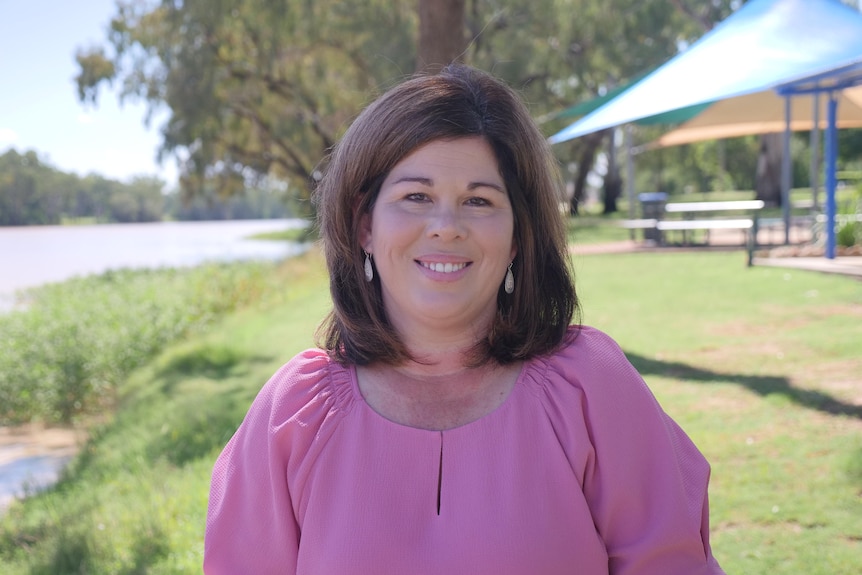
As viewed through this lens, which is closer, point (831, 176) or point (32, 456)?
point (831, 176)

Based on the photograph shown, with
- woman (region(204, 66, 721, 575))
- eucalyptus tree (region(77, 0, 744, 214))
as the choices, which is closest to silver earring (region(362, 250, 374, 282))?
woman (region(204, 66, 721, 575))

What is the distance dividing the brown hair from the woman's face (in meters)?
0.03

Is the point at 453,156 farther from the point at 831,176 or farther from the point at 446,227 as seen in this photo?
the point at 831,176

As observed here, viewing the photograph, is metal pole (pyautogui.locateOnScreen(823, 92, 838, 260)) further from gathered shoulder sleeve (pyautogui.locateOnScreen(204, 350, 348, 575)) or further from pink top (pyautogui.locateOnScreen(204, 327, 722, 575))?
gathered shoulder sleeve (pyautogui.locateOnScreen(204, 350, 348, 575))

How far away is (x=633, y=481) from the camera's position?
1.53 m

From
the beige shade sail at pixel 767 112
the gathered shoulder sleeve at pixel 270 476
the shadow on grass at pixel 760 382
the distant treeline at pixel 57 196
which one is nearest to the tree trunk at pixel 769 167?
the beige shade sail at pixel 767 112

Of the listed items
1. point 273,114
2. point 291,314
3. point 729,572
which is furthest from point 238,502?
point 273,114

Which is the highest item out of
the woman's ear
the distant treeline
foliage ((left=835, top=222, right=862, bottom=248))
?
the distant treeline

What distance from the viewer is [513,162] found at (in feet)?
5.74

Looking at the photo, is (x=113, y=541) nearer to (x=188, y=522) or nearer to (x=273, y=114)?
(x=188, y=522)

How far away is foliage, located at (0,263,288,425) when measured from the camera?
9992 mm

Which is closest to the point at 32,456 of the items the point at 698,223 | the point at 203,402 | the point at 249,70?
the point at 203,402

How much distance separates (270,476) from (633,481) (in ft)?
2.26

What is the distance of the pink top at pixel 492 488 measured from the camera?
150 cm
